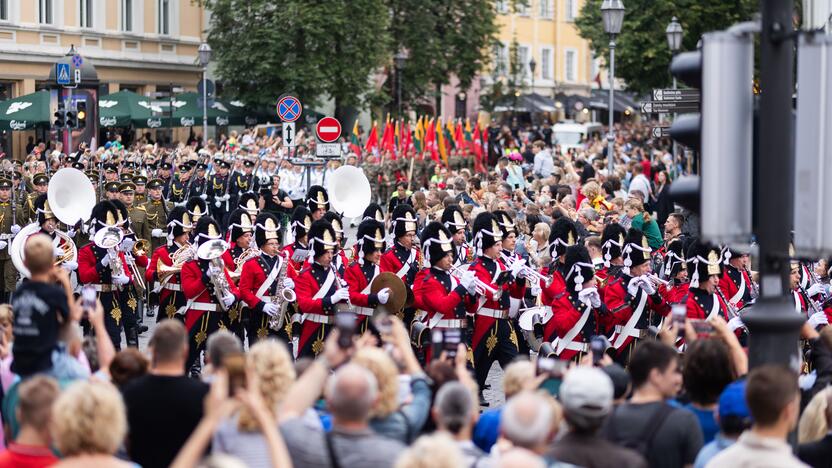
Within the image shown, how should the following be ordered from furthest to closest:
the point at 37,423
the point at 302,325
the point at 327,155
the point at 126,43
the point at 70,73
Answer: the point at 126,43 < the point at 70,73 < the point at 327,155 < the point at 302,325 < the point at 37,423

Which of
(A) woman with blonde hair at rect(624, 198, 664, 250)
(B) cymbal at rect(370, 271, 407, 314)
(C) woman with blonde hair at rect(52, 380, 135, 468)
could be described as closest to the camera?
(C) woman with blonde hair at rect(52, 380, 135, 468)

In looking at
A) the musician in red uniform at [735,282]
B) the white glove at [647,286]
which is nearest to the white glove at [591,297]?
the white glove at [647,286]

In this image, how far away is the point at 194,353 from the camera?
596 inches

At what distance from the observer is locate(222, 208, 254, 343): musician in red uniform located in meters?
15.4

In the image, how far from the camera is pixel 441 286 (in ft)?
46.5

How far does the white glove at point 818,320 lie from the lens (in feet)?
44.0

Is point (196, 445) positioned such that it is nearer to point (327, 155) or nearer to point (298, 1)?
point (327, 155)

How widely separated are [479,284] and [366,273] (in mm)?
1130

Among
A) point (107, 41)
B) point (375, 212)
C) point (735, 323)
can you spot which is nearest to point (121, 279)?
point (375, 212)

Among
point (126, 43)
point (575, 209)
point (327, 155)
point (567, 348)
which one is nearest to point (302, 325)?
point (567, 348)

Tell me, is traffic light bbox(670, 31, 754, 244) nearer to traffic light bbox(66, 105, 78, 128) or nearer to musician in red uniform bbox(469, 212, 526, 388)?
musician in red uniform bbox(469, 212, 526, 388)

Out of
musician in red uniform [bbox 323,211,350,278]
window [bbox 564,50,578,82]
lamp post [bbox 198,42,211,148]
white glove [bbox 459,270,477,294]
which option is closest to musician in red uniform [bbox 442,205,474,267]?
musician in red uniform [bbox 323,211,350,278]

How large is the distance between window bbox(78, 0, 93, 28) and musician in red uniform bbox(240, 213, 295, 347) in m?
34.8

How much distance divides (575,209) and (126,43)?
3275 cm
